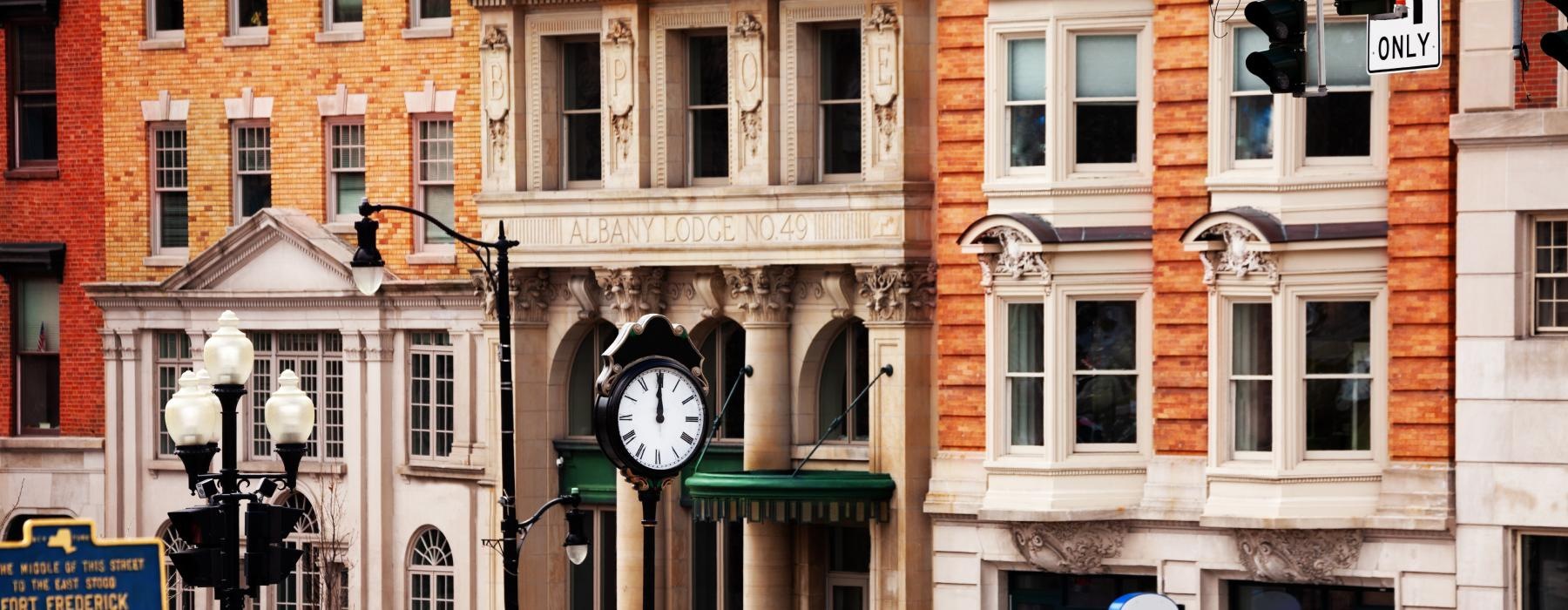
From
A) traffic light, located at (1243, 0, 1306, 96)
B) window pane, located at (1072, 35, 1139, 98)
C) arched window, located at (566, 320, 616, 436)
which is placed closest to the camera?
traffic light, located at (1243, 0, 1306, 96)

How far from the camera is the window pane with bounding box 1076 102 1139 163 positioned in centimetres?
4072

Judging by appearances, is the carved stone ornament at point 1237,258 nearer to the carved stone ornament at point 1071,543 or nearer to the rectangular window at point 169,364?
the carved stone ornament at point 1071,543

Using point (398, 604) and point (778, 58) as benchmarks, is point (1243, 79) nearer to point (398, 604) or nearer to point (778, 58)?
point (778, 58)

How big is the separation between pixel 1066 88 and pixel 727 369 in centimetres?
692

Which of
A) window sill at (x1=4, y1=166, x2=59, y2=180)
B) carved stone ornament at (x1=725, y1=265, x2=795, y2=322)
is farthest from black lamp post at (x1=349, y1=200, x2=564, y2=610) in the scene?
window sill at (x1=4, y1=166, x2=59, y2=180)

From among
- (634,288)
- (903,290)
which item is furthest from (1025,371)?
(634,288)

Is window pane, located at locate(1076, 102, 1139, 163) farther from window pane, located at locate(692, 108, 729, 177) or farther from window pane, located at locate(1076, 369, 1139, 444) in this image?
window pane, located at locate(692, 108, 729, 177)

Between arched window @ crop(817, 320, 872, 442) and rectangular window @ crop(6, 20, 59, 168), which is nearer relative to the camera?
arched window @ crop(817, 320, 872, 442)

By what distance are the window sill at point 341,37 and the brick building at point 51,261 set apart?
180 inches

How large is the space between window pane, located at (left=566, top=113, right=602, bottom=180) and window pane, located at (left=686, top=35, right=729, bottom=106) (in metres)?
1.67

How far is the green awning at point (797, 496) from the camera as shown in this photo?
42.2 meters

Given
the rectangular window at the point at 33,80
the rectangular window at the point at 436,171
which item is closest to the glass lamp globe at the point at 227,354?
the rectangular window at the point at 436,171

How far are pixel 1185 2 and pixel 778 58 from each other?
604 cm

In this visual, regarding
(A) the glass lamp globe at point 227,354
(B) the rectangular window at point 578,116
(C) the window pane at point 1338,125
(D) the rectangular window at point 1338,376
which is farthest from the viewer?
(B) the rectangular window at point 578,116
